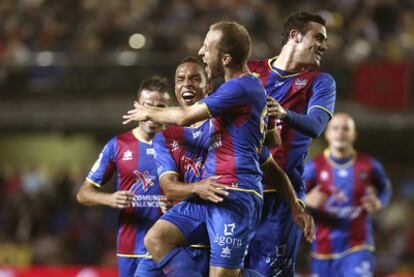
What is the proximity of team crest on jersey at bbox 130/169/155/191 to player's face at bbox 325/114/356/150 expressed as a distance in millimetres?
2762

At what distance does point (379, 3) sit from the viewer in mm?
14680

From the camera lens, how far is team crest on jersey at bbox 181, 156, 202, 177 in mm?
6309

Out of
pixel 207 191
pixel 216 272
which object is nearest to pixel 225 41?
pixel 207 191

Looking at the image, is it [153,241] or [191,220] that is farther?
[191,220]

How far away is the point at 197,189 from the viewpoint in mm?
5863

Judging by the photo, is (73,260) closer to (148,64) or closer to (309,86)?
(148,64)

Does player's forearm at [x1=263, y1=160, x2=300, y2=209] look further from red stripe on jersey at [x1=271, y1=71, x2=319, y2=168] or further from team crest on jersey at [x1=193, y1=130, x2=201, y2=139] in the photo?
team crest on jersey at [x1=193, y1=130, x2=201, y2=139]

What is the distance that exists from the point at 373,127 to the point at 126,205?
9.10m

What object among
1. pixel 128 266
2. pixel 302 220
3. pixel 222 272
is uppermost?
pixel 302 220

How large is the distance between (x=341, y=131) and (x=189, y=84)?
3556 mm

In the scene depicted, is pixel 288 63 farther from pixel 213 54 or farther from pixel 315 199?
pixel 315 199

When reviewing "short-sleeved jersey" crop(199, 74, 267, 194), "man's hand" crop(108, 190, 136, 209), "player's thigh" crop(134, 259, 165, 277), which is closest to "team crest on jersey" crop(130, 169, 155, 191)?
"man's hand" crop(108, 190, 136, 209)

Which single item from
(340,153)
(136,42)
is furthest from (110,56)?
(340,153)

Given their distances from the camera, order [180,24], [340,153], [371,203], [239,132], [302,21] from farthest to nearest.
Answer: [180,24]
[340,153]
[371,203]
[302,21]
[239,132]
